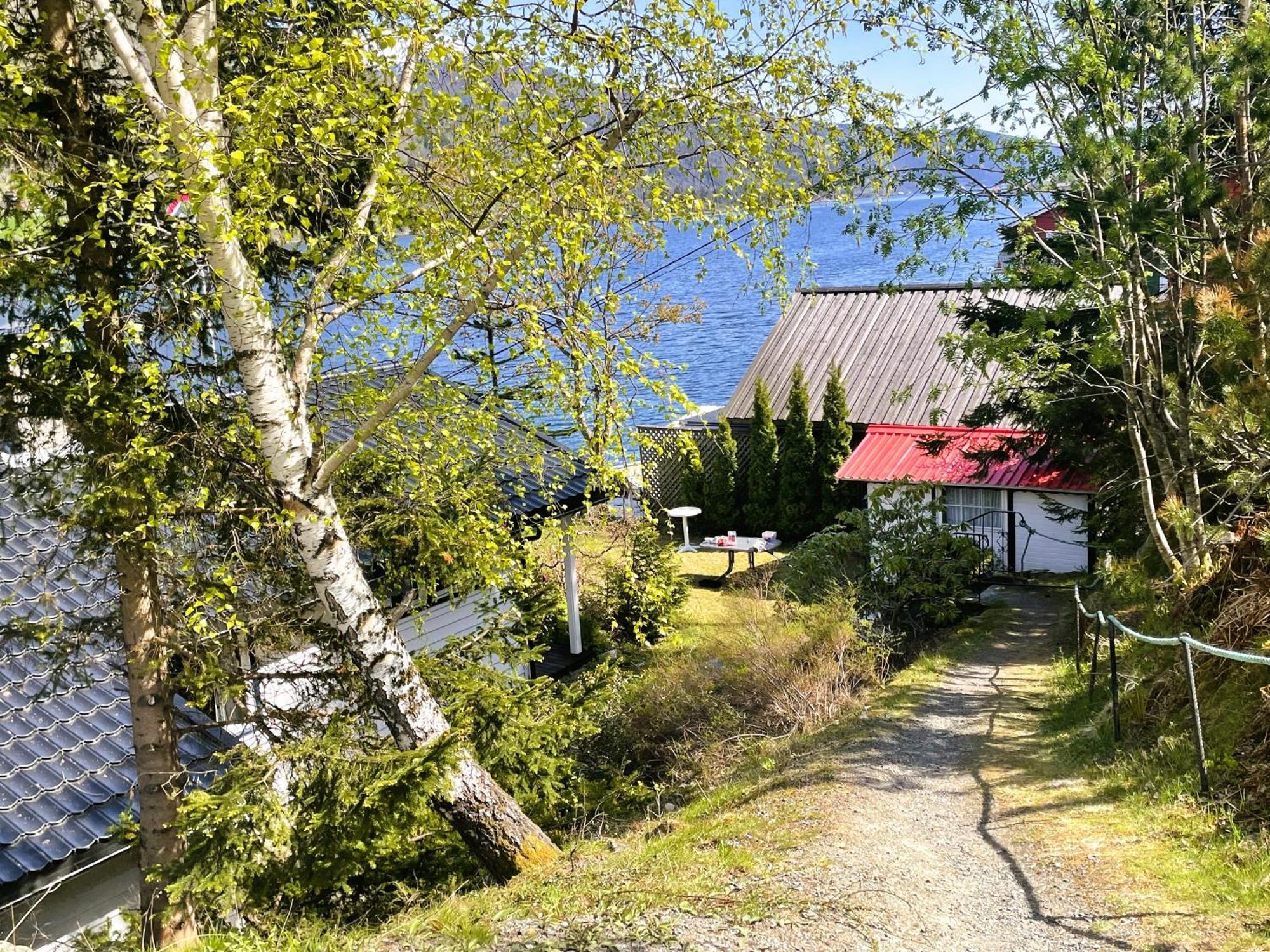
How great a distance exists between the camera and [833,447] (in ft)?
74.9

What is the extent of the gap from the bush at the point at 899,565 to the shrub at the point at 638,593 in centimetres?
185

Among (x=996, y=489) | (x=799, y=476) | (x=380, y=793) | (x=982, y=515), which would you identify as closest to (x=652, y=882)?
(x=380, y=793)

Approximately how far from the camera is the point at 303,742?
20.3 ft

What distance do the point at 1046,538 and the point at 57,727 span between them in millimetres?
15918

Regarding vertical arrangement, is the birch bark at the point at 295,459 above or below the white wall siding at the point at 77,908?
above

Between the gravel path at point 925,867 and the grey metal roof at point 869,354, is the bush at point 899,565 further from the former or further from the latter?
the grey metal roof at point 869,354

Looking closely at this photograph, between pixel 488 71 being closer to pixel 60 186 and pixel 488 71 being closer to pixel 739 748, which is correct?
pixel 60 186

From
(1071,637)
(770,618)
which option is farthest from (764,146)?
(1071,637)

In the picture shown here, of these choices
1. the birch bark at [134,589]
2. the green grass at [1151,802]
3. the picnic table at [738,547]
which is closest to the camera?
the green grass at [1151,802]

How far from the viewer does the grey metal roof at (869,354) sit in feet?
75.3

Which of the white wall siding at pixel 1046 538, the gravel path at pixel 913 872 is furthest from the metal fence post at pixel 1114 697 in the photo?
the white wall siding at pixel 1046 538

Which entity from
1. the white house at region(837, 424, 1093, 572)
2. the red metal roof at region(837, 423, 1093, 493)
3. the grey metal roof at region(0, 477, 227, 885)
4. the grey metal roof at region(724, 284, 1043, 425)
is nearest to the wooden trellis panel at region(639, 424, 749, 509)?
the grey metal roof at region(724, 284, 1043, 425)

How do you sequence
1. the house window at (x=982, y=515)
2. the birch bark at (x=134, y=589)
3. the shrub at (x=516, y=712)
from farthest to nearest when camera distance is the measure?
1. the house window at (x=982, y=515)
2. the shrub at (x=516, y=712)
3. the birch bark at (x=134, y=589)

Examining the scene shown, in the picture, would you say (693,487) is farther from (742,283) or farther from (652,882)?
(652,882)
